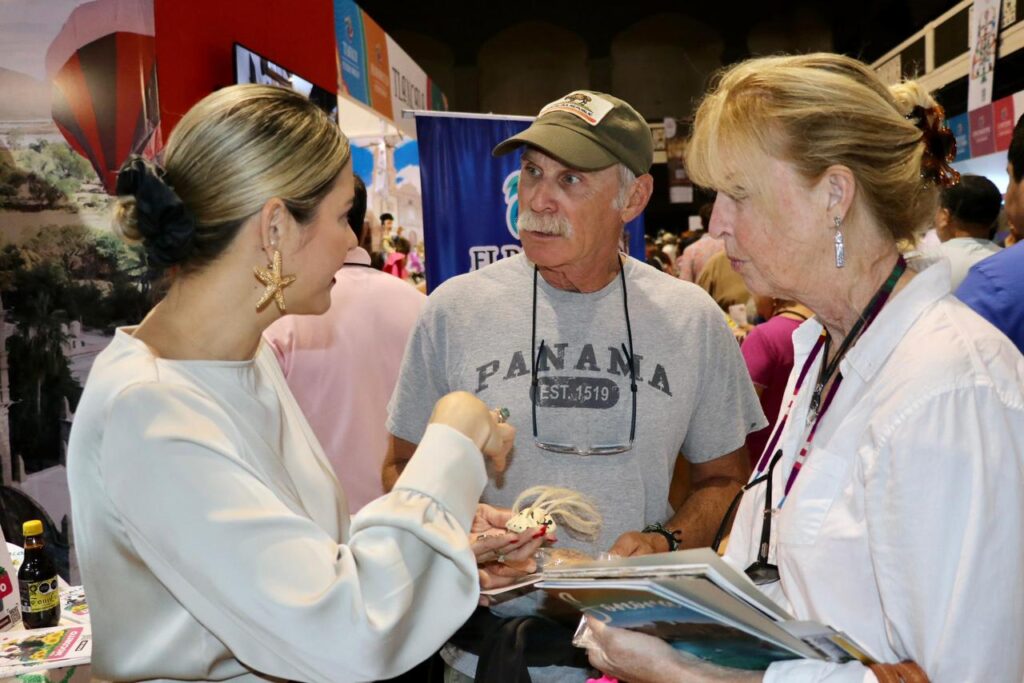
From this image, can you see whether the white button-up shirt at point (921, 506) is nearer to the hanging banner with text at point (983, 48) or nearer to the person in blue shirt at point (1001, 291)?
the person in blue shirt at point (1001, 291)

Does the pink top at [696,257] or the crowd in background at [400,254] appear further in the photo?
the pink top at [696,257]

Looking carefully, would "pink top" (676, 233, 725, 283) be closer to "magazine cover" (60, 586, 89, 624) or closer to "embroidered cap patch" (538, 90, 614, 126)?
"embroidered cap patch" (538, 90, 614, 126)

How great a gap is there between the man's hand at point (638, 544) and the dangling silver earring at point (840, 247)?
0.84 m

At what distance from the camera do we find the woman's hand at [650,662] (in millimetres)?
1334

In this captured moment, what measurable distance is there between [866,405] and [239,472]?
0.90m

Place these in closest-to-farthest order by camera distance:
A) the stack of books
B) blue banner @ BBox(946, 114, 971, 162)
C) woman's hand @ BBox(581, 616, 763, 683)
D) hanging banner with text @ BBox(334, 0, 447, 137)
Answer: the stack of books, woman's hand @ BBox(581, 616, 763, 683), hanging banner with text @ BBox(334, 0, 447, 137), blue banner @ BBox(946, 114, 971, 162)

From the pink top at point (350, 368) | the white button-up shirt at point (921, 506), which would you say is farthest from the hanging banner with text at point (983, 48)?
the white button-up shirt at point (921, 506)

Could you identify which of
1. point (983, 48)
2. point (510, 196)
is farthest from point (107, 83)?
point (983, 48)

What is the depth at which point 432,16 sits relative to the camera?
61.7ft

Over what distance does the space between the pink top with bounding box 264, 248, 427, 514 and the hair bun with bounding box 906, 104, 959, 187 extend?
2285 millimetres

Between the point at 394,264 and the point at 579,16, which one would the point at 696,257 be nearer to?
the point at 394,264

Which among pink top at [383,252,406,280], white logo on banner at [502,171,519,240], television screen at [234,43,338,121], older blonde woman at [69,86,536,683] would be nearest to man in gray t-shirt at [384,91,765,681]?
older blonde woman at [69,86,536,683]

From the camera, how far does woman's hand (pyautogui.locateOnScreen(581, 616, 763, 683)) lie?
1.33m

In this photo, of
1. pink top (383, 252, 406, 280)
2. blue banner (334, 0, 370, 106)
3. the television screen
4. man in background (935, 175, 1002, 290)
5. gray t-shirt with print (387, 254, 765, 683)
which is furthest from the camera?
pink top (383, 252, 406, 280)
